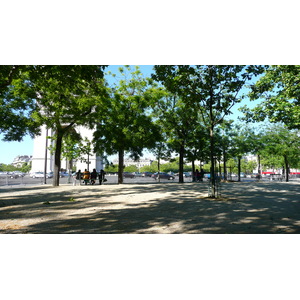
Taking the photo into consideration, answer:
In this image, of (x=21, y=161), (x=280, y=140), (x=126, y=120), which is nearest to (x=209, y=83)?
(x=126, y=120)

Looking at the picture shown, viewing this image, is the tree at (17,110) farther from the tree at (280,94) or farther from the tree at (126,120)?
the tree at (280,94)

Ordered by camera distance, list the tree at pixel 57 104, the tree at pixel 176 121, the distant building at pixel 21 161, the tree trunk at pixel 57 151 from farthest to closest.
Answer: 1. the distant building at pixel 21 161
2. the tree at pixel 176 121
3. the tree trunk at pixel 57 151
4. the tree at pixel 57 104

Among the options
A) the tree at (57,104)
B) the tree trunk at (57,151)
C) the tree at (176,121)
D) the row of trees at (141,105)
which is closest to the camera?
the row of trees at (141,105)

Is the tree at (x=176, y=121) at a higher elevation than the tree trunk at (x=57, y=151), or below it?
higher

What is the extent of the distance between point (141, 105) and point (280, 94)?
11.1 meters

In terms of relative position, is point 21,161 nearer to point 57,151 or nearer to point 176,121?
point 57,151

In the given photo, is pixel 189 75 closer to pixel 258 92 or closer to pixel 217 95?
pixel 217 95

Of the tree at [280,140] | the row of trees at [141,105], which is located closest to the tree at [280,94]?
the row of trees at [141,105]

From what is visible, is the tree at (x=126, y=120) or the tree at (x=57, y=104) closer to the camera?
the tree at (x=57, y=104)

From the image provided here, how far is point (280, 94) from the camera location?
15.3 m

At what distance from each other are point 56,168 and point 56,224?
16095 mm

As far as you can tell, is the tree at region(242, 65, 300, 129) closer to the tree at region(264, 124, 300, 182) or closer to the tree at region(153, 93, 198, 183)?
the tree at region(153, 93, 198, 183)

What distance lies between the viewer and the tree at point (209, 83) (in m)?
11.2

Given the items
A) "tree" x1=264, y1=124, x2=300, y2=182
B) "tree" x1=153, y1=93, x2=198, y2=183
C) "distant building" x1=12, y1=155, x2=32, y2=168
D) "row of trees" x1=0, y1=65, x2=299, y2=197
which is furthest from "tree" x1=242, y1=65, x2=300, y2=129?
"distant building" x1=12, y1=155, x2=32, y2=168
